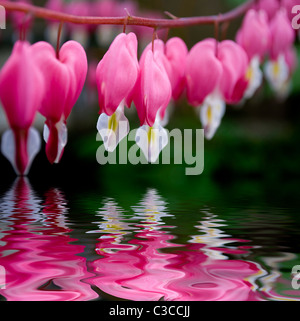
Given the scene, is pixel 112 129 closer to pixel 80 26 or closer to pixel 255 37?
pixel 255 37

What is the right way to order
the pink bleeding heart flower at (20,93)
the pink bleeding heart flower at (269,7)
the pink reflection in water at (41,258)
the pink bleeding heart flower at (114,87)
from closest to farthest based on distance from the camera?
the pink bleeding heart flower at (20,93)
the pink bleeding heart flower at (114,87)
the pink reflection in water at (41,258)
the pink bleeding heart flower at (269,7)

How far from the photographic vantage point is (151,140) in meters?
0.62

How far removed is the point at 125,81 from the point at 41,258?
0.48 meters

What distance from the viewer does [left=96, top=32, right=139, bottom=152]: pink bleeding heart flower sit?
1.90ft

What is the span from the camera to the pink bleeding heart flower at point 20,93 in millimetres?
431

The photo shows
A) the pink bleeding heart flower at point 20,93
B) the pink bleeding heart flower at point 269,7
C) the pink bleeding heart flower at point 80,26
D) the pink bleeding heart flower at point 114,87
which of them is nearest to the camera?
the pink bleeding heart flower at point 20,93

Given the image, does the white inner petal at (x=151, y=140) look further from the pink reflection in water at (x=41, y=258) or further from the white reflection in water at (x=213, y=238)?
the white reflection in water at (x=213, y=238)

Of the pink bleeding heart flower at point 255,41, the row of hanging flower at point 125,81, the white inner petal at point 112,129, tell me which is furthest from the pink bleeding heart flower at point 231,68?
the white inner petal at point 112,129

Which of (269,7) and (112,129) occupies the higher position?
(269,7)

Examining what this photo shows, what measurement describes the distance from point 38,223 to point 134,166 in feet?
6.83

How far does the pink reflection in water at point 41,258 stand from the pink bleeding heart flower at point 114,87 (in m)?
0.23

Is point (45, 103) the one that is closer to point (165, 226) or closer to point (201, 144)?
point (165, 226)

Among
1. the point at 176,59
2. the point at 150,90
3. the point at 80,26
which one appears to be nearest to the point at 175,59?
the point at 176,59

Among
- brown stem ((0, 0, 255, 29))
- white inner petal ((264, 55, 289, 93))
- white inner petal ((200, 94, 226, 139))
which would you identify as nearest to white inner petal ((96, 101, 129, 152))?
brown stem ((0, 0, 255, 29))
